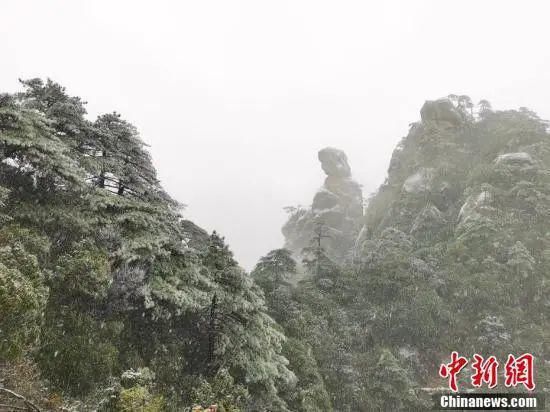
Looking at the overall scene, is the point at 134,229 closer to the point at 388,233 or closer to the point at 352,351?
the point at 352,351

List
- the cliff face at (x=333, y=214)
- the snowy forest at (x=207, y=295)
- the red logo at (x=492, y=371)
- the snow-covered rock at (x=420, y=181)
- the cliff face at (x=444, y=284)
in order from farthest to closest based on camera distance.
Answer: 1. the cliff face at (x=333, y=214)
2. the snow-covered rock at (x=420, y=181)
3. the cliff face at (x=444, y=284)
4. the red logo at (x=492, y=371)
5. the snowy forest at (x=207, y=295)

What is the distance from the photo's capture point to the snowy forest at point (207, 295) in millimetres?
9172

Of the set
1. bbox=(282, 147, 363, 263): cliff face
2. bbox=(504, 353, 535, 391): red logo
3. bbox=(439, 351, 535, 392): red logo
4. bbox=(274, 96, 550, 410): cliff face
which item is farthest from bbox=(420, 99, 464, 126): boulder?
bbox=(504, 353, 535, 391): red logo

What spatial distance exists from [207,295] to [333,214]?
5901cm

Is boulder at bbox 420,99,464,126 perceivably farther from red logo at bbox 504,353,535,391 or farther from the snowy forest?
red logo at bbox 504,353,535,391

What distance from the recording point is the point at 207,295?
12461mm

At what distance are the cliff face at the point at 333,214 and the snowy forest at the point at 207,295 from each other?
26.0 m

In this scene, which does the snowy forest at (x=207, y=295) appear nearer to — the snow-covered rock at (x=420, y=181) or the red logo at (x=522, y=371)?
the red logo at (x=522, y=371)

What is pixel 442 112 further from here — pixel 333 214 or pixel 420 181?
pixel 333 214

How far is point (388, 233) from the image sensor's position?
126 ft

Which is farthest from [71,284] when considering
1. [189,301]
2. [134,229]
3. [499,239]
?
[499,239]

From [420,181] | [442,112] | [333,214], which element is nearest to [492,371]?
[420,181]

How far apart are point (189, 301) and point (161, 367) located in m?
2.12

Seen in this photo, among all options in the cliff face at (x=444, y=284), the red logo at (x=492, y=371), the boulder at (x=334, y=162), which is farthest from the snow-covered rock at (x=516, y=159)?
the boulder at (x=334, y=162)
